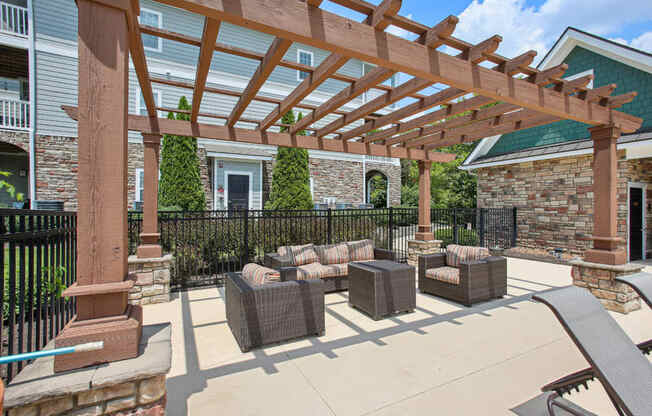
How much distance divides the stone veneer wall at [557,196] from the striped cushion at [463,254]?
523cm

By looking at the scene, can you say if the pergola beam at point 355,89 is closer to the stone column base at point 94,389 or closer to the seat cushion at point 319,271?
the seat cushion at point 319,271

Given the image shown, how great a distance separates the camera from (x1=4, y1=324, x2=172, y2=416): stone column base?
1409mm

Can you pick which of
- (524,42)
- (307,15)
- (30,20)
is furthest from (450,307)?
(524,42)

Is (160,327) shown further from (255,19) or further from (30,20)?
(30,20)

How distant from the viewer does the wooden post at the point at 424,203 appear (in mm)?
7199

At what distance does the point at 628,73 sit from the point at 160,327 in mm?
11042

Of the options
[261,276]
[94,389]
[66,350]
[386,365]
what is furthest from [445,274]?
[66,350]

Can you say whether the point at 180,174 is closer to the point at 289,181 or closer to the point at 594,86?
the point at 289,181

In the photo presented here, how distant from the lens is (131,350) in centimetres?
168

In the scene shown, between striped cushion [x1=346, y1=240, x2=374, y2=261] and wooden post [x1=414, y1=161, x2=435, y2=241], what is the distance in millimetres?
2089

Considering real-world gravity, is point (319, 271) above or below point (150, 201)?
below

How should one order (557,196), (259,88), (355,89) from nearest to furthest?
1. (259,88)
2. (355,89)
3. (557,196)

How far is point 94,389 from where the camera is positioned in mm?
1508

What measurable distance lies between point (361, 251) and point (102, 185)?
4515mm
